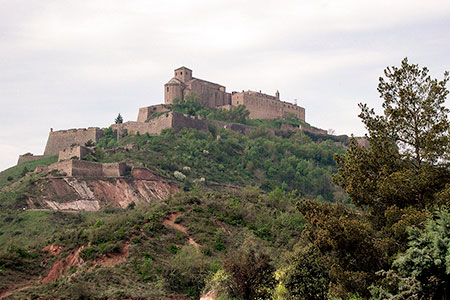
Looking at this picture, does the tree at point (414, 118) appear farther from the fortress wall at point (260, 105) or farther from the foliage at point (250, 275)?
the fortress wall at point (260, 105)

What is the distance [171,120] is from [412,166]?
189ft

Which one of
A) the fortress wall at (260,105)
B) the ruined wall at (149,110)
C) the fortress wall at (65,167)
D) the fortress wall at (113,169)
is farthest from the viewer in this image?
the fortress wall at (260,105)

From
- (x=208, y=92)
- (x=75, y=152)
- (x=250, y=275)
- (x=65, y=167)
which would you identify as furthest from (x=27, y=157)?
(x=250, y=275)

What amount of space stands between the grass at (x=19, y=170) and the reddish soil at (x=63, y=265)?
29540mm

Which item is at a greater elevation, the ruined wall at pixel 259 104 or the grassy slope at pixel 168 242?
the ruined wall at pixel 259 104

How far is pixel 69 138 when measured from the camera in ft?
253

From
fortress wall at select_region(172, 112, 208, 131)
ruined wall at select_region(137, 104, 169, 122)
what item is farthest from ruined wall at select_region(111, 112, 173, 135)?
ruined wall at select_region(137, 104, 169, 122)

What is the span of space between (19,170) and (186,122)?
74.3 feet

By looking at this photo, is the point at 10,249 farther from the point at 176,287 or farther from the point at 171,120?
the point at 171,120

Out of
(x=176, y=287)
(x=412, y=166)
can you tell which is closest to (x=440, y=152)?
(x=412, y=166)

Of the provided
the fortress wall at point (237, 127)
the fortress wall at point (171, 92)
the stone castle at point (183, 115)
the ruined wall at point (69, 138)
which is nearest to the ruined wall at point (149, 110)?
the stone castle at point (183, 115)

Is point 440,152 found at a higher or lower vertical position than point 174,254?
higher

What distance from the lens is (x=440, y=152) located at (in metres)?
19.7

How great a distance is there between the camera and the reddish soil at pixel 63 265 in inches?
1307
